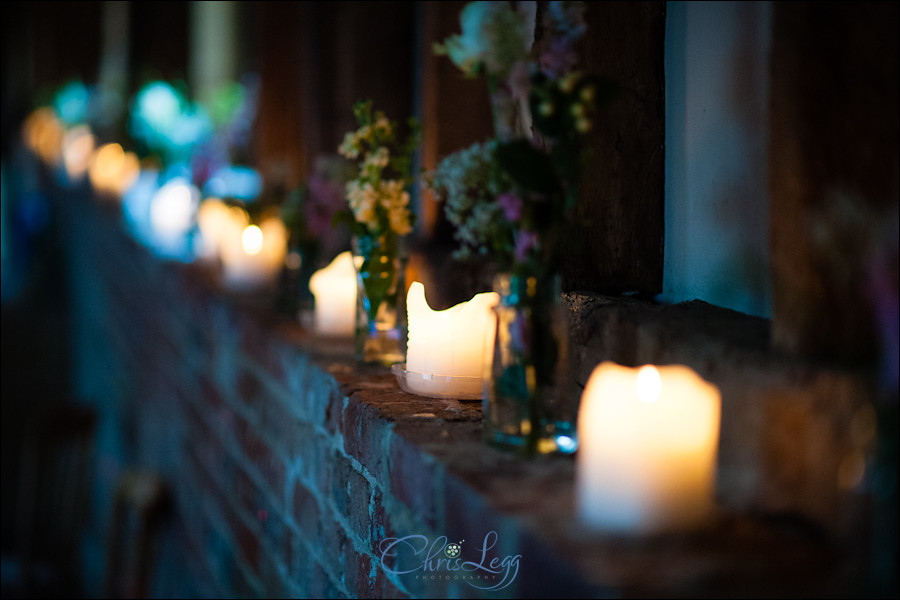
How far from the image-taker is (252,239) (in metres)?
2.57

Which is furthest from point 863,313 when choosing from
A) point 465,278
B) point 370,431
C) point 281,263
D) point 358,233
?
point 281,263

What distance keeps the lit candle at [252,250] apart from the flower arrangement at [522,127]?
1.71 meters

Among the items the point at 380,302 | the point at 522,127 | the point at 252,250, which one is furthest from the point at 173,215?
the point at 522,127

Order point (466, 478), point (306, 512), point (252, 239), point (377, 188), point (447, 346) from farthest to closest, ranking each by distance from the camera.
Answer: point (252, 239), point (306, 512), point (377, 188), point (447, 346), point (466, 478)

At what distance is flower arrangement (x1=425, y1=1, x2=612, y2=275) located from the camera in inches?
34.9

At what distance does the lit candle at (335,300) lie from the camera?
6.08 ft

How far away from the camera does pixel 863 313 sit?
0.78 meters

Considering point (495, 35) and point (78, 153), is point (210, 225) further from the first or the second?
point (78, 153)

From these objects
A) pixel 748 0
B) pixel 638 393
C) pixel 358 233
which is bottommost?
pixel 638 393

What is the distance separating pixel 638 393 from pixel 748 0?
683 millimetres

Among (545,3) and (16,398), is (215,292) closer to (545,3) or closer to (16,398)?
(545,3)

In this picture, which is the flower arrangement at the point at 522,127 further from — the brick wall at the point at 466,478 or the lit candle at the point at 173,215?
the lit candle at the point at 173,215

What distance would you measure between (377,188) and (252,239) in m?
1.20

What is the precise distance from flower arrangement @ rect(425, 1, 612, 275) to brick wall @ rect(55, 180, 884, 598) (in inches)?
8.3
